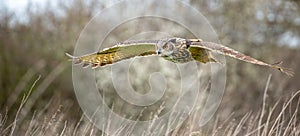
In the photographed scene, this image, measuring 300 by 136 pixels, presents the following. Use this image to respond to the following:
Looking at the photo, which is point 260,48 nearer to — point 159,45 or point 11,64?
point 11,64

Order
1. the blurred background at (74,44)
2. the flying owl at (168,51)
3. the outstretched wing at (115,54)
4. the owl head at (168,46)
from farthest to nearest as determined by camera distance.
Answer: the blurred background at (74,44) → the outstretched wing at (115,54) → the owl head at (168,46) → the flying owl at (168,51)

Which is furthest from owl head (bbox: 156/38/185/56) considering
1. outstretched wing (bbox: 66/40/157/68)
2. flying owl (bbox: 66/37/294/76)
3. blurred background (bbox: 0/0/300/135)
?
blurred background (bbox: 0/0/300/135)

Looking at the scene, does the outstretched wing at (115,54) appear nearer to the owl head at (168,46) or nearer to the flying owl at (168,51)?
the flying owl at (168,51)

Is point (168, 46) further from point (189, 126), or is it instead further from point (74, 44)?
point (74, 44)

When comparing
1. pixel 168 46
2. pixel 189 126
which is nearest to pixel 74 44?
pixel 189 126

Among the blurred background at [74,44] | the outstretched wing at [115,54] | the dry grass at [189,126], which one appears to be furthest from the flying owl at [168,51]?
the blurred background at [74,44]

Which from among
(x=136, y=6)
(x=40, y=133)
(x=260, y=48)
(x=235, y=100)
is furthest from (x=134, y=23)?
(x=40, y=133)
